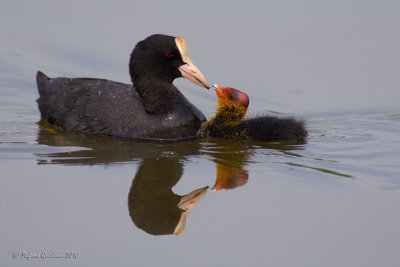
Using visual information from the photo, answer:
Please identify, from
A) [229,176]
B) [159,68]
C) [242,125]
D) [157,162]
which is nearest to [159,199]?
[229,176]

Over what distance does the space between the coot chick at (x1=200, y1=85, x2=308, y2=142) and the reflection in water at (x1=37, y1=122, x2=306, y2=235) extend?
0.39 ft

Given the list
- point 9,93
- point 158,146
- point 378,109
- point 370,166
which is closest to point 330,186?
point 370,166

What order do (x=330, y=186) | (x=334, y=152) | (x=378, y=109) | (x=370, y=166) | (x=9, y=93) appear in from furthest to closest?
(x=9, y=93)
(x=378, y=109)
(x=334, y=152)
(x=370, y=166)
(x=330, y=186)

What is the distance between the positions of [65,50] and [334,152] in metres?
5.63

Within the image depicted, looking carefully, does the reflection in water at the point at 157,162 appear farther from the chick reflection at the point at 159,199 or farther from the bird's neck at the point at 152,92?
the bird's neck at the point at 152,92

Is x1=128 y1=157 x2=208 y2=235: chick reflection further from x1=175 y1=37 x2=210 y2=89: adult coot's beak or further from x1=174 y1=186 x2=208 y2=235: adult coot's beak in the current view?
x1=175 y1=37 x2=210 y2=89: adult coot's beak

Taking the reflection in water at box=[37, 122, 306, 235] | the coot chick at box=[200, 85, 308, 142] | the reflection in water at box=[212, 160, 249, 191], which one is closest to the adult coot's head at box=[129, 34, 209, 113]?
the coot chick at box=[200, 85, 308, 142]

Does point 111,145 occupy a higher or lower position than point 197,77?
lower

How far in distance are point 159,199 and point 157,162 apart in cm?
119

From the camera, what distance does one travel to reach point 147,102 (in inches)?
339

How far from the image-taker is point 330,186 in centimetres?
663

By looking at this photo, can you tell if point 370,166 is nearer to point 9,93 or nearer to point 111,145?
point 111,145

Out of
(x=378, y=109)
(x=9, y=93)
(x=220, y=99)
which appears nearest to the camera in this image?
(x=220, y=99)

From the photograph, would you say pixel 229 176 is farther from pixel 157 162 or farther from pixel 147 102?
pixel 147 102
